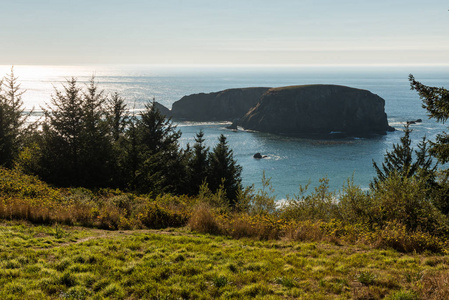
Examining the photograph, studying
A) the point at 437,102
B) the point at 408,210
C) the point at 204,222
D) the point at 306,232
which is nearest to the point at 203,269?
the point at 204,222

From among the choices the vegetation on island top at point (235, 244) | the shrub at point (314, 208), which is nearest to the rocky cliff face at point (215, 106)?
the vegetation on island top at point (235, 244)

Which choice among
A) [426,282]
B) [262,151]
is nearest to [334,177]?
[262,151]

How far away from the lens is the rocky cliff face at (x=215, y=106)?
538 ft

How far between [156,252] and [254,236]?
3.82m

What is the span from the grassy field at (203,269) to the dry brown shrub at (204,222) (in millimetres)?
1509

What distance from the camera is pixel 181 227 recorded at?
1284cm

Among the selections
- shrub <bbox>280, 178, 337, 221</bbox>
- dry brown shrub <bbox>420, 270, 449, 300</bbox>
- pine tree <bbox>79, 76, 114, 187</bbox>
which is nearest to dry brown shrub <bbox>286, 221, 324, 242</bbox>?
shrub <bbox>280, 178, 337, 221</bbox>

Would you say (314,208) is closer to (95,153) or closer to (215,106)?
(95,153)

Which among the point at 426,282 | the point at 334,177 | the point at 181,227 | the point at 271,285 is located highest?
the point at 426,282

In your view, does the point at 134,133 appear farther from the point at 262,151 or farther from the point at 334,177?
the point at 262,151

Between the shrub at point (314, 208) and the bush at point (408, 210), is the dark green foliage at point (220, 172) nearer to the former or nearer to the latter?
the shrub at point (314, 208)

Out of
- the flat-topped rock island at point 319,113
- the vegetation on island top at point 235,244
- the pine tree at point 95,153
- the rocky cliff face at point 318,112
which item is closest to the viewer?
the vegetation on island top at point 235,244

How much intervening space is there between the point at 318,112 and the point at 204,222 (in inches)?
5215

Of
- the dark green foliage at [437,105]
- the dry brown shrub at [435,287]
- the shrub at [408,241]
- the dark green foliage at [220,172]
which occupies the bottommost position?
the dark green foliage at [220,172]
